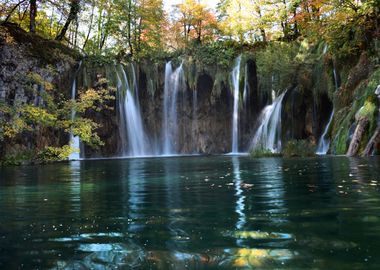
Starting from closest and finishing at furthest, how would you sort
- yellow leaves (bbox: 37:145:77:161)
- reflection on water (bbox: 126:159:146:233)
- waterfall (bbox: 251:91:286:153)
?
1. reflection on water (bbox: 126:159:146:233)
2. yellow leaves (bbox: 37:145:77:161)
3. waterfall (bbox: 251:91:286:153)

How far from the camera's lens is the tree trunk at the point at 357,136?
54.7 ft

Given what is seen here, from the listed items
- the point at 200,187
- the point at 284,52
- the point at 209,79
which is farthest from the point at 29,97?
the point at 200,187

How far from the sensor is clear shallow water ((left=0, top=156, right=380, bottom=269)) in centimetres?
297

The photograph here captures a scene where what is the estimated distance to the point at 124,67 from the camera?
3097cm

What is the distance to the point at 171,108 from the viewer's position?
32906mm

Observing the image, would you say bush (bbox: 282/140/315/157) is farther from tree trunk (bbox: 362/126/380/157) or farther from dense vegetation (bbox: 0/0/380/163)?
tree trunk (bbox: 362/126/380/157)

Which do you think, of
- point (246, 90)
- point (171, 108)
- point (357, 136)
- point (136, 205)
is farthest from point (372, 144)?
point (171, 108)

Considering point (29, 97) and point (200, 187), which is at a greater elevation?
point (29, 97)

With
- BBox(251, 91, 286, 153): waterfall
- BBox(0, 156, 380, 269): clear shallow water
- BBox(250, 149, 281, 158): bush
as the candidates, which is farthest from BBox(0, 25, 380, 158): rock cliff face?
BBox(0, 156, 380, 269): clear shallow water

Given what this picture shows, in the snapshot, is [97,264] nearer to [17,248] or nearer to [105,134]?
[17,248]

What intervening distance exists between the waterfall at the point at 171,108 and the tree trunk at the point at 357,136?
17470 mm

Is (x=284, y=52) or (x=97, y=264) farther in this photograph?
(x=284, y=52)

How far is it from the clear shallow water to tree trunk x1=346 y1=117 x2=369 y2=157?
403 inches

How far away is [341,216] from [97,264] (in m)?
2.69
